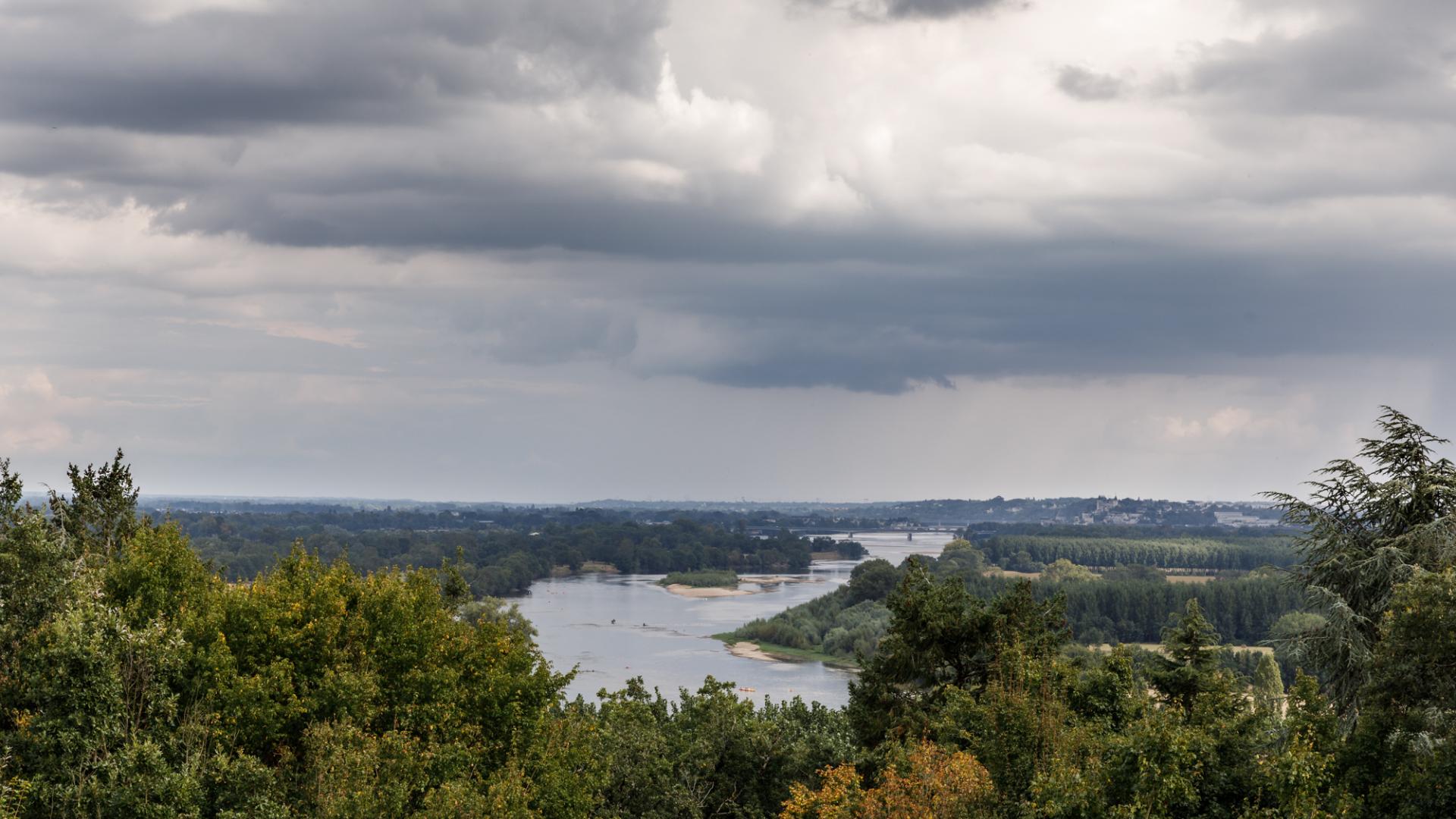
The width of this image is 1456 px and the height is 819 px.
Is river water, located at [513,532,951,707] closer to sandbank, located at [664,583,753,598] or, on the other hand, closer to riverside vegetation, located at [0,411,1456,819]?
sandbank, located at [664,583,753,598]

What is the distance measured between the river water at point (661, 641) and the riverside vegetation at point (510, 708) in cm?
2305

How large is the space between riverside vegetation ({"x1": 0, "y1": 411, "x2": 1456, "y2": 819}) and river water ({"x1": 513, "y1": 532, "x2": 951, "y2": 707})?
23050 millimetres

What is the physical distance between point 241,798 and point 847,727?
2262 centimetres

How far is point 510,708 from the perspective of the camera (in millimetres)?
24438

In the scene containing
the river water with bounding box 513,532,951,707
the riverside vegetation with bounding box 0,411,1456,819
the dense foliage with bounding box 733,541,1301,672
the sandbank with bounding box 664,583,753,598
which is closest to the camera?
the riverside vegetation with bounding box 0,411,1456,819

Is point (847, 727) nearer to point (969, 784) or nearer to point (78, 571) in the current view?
point (969, 784)

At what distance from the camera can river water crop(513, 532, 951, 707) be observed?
84.1 metres

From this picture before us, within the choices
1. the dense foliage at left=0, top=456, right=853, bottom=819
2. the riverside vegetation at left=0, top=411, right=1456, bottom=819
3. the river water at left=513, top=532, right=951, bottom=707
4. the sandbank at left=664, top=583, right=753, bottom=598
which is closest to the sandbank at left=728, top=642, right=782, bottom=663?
the river water at left=513, top=532, right=951, bottom=707

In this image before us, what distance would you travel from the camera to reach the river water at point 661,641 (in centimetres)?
8412

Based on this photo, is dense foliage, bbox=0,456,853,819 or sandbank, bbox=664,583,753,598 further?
sandbank, bbox=664,583,753,598

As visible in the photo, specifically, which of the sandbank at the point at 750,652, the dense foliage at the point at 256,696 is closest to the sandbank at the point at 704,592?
the sandbank at the point at 750,652

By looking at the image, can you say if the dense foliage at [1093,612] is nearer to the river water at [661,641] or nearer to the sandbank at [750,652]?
the sandbank at [750,652]

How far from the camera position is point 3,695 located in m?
19.9

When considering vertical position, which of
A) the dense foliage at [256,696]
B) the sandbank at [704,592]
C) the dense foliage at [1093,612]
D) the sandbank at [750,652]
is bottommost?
the sandbank at [704,592]
